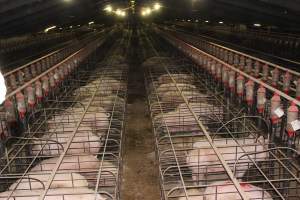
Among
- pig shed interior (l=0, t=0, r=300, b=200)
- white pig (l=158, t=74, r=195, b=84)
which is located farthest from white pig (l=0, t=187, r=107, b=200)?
white pig (l=158, t=74, r=195, b=84)

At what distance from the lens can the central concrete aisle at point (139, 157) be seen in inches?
275

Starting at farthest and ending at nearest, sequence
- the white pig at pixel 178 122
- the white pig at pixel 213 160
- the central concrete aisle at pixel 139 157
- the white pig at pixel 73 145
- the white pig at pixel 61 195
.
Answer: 1. the white pig at pixel 178 122
2. the central concrete aisle at pixel 139 157
3. the white pig at pixel 73 145
4. the white pig at pixel 213 160
5. the white pig at pixel 61 195

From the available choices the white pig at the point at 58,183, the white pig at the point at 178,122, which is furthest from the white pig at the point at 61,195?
the white pig at the point at 178,122

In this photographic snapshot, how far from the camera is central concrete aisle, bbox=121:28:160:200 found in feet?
23.0

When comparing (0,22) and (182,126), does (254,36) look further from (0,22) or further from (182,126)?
(182,126)

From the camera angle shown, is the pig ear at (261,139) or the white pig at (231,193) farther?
the pig ear at (261,139)

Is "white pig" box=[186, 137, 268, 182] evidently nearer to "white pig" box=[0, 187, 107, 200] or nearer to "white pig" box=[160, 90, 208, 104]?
"white pig" box=[0, 187, 107, 200]

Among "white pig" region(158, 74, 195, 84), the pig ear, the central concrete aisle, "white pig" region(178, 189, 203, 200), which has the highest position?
"white pig" region(158, 74, 195, 84)

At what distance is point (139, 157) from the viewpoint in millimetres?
8523

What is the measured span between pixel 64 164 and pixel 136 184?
177 cm

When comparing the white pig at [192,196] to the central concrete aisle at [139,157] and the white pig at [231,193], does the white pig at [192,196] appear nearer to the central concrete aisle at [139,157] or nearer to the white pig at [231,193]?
the white pig at [231,193]

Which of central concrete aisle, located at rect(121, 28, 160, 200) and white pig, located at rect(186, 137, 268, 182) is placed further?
central concrete aisle, located at rect(121, 28, 160, 200)

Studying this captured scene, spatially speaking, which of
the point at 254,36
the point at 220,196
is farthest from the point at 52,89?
the point at 254,36

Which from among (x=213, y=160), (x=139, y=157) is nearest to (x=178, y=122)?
(x=139, y=157)
